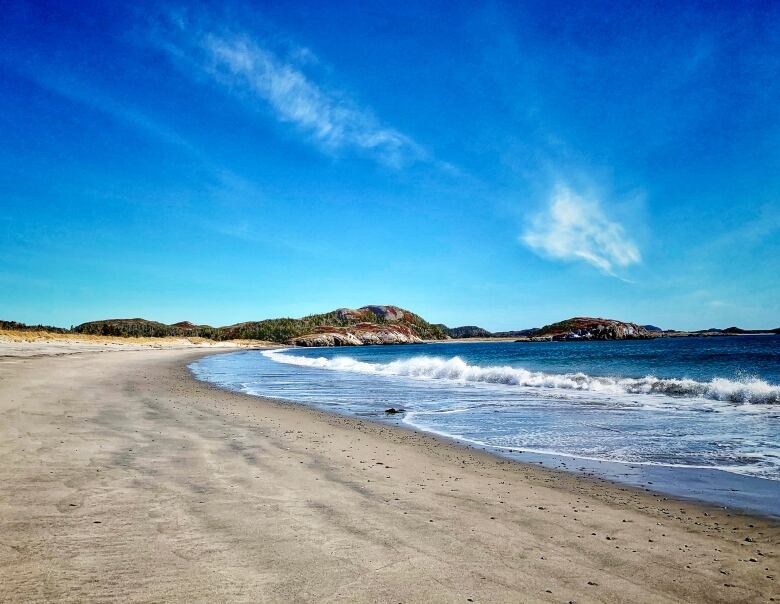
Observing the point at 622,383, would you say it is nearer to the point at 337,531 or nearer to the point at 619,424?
the point at 619,424

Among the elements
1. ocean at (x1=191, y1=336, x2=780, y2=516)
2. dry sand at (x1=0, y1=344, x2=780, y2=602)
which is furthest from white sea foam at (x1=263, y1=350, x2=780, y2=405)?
dry sand at (x1=0, y1=344, x2=780, y2=602)

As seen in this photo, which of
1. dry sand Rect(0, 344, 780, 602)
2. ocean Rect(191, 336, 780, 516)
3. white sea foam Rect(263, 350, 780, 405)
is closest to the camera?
dry sand Rect(0, 344, 780, 602)

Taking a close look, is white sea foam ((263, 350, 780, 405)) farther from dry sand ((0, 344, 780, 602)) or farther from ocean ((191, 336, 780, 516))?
dry sand ((0, 344, 780, 602))

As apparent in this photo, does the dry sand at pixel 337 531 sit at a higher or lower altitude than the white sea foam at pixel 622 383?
lower

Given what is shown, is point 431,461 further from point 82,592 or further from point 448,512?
point 82,592

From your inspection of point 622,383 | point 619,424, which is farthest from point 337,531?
point 622,383

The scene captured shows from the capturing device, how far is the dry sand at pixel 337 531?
403 centimetres

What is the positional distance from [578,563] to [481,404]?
14970mm

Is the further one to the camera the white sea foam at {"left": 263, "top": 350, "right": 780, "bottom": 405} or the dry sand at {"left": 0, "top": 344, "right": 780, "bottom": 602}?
the white sea foam at {"left": 263, "top": 350, "right": 780, "bottom": 405}

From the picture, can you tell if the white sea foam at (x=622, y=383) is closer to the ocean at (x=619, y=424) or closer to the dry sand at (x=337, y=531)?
the ocean at (x=619, y=424)

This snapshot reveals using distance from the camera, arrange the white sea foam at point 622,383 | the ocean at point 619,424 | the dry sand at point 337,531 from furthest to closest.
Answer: the white sea foam at point 622,383 < the ocean at point 619,424 < the dry sand at point 337,531

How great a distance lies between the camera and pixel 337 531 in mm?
5234

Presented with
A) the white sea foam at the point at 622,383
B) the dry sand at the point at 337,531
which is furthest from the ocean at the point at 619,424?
the dry sand at the point at 337,531

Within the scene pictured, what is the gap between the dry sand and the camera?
13.2ft
